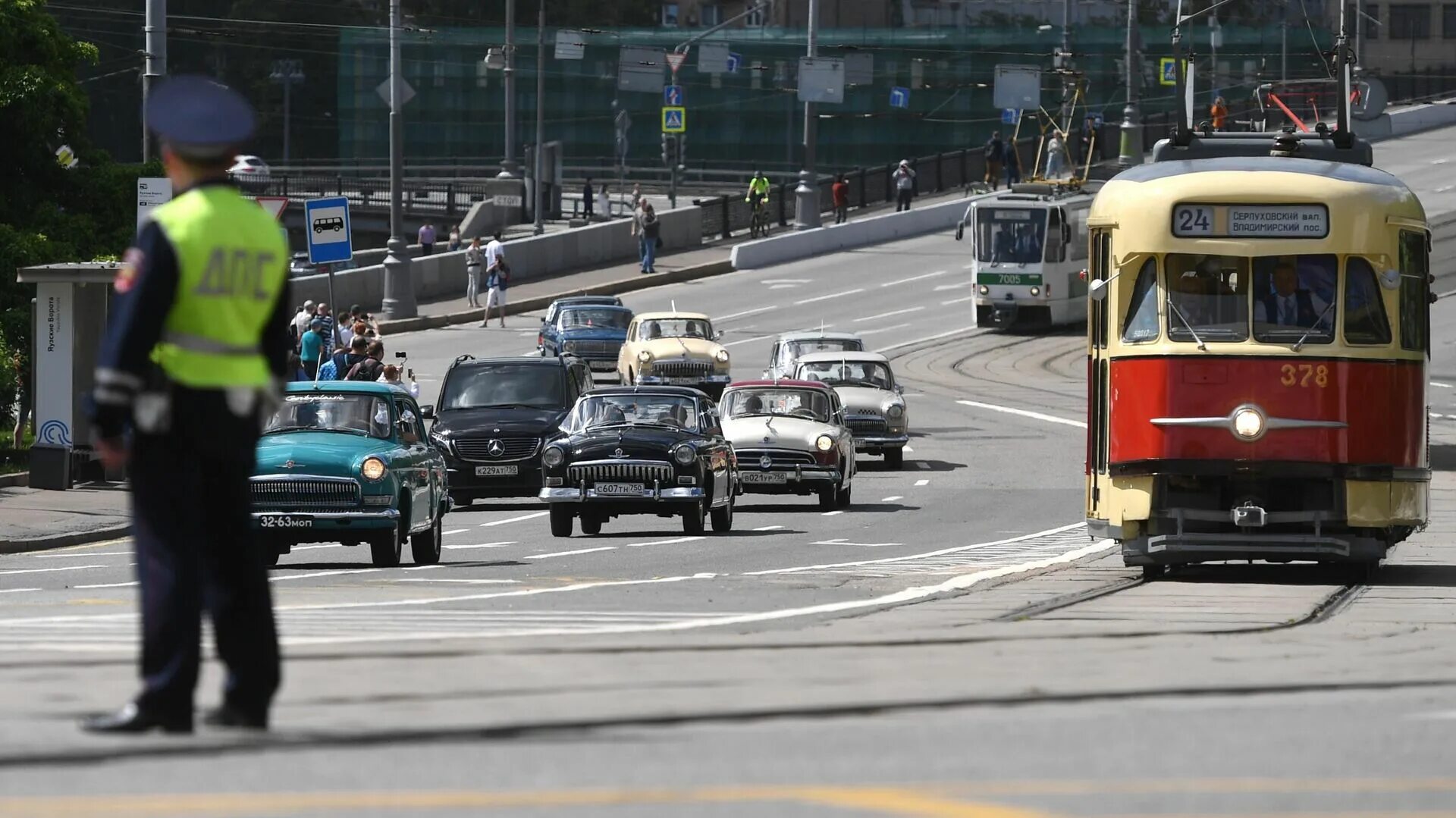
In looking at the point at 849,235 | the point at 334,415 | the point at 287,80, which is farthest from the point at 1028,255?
the point at 287,80

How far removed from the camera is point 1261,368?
56.0 ft

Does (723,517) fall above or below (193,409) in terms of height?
below

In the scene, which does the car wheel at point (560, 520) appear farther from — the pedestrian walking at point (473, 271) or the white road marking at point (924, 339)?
the pedestrian walking at point (473, 271)

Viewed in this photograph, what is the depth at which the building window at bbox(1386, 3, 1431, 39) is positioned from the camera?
125m

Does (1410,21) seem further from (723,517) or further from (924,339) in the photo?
(723,517)

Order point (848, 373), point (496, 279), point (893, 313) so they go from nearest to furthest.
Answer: point (848, 373) → point (496, 279) → point (893, 313)

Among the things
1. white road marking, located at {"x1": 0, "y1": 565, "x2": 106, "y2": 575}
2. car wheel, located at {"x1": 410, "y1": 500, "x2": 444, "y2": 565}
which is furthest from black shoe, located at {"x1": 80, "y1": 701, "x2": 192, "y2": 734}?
car wheel, located at {"x1": 410, "y1": 500, "x2": 444, "y2": 565}

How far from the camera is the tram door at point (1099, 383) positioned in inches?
698

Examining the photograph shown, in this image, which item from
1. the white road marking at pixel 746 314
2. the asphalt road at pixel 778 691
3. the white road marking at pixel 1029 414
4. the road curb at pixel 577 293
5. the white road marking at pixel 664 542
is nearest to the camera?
the asphalt road at pixel 778 691

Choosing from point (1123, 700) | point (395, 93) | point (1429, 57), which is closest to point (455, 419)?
point (1123, 700)

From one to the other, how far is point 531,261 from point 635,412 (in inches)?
1640

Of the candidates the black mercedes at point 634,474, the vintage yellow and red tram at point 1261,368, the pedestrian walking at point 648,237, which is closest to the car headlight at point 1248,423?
the vintage yellow and red tram at point 1261,368

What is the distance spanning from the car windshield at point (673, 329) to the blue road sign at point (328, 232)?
12.4 m

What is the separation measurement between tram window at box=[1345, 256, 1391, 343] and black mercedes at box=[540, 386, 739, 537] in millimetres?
8035
